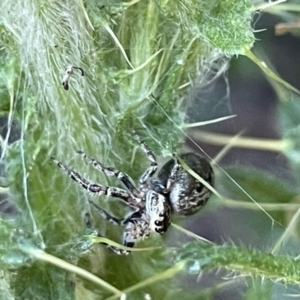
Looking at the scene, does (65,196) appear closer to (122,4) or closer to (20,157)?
(20,157)

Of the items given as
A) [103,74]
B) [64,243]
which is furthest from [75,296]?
[103,74]

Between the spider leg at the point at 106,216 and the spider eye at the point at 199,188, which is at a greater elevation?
the spider eye at the point at 199,188

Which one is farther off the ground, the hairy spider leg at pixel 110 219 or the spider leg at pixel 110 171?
the spider leg at pixel 110 171

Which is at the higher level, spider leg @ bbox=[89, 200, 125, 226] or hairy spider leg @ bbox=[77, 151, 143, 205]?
hairy spider leg @ bbox=[77, 151, 143, 205]

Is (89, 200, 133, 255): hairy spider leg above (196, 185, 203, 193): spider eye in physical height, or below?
below
